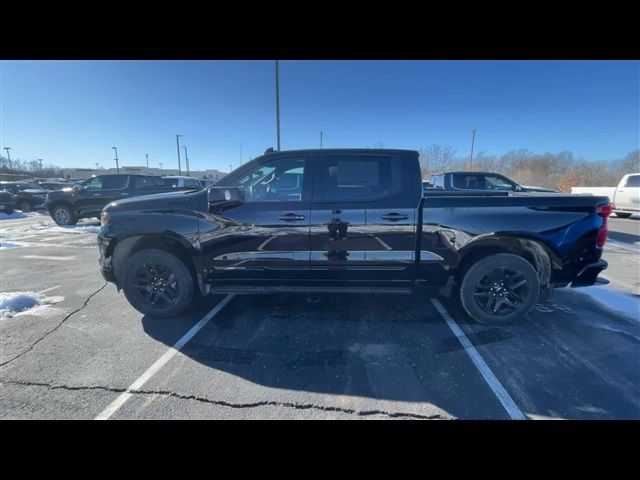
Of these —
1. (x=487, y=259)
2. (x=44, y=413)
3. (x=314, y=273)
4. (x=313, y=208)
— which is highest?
(x=313, y=208)

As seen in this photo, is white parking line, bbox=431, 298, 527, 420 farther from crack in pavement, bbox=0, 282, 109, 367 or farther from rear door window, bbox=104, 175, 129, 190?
rear door window, bbox=104, 175, 129, 190

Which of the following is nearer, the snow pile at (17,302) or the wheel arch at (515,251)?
the wheel arch at (515,251)

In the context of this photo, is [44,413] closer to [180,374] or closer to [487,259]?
[180,374]

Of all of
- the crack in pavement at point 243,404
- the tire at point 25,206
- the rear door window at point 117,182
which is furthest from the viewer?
the tire at point 25,206

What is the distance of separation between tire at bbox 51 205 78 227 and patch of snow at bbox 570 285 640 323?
620 inches

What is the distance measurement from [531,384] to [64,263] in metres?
8.21

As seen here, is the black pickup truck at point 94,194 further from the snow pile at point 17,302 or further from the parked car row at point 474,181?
the parked car row at point 474,181

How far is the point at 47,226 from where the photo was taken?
37.3 ft

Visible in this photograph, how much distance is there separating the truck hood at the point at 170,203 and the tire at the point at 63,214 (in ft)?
35.3

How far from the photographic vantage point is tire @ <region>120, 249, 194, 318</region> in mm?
3418

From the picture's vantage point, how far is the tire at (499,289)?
3193 mm

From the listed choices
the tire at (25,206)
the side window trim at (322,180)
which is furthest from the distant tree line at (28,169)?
the side window trim at (322,180)

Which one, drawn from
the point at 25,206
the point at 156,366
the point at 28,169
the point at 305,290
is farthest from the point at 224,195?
the point at 28,169

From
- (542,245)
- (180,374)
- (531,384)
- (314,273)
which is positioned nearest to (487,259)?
(542,245)
